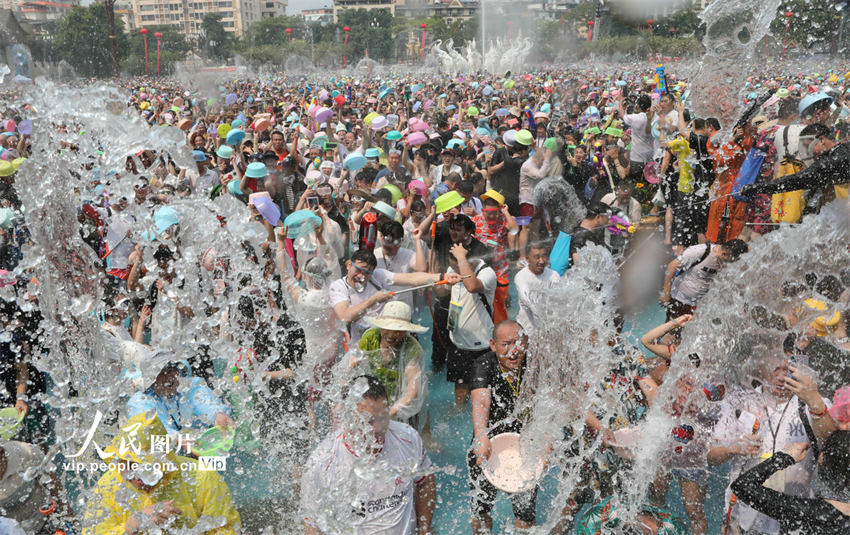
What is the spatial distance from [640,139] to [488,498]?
7.04 metres

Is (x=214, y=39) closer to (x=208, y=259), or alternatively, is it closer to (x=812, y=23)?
(x=812, y=23)

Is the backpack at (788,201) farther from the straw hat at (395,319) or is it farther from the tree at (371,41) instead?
the tree at (371,41)

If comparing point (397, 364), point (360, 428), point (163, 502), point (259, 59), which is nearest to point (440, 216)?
point (397, 364)

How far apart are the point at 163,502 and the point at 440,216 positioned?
11.7 feet

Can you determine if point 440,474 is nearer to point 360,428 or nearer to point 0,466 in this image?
point 360,428

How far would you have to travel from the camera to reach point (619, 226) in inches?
263

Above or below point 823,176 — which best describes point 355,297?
below

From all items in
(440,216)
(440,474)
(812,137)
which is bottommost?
(440,474)

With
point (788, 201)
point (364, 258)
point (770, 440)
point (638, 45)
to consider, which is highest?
point (638, 45)

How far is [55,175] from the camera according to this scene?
21.8 ft

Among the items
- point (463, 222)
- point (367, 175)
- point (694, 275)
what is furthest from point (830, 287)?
point (367, 175)

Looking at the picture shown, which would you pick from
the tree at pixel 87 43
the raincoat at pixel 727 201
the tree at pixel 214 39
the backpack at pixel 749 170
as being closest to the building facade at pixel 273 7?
the tree at pixel 214 39

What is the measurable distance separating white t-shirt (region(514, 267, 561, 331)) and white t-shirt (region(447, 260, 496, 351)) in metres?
0.20

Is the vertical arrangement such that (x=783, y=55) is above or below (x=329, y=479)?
above
